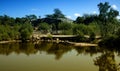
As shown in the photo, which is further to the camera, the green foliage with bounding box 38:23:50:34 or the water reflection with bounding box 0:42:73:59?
the green foliage with bounding box 38:23:50:34

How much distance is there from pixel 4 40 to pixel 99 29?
87.0 feet

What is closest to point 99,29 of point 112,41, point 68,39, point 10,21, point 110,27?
point 110,27

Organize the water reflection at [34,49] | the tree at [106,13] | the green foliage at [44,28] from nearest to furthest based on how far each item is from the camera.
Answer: the water reflection at [34,49]
the tree at [106,13]
the green foliage at [44,28]

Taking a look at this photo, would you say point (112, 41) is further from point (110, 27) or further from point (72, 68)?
point (72, 68)

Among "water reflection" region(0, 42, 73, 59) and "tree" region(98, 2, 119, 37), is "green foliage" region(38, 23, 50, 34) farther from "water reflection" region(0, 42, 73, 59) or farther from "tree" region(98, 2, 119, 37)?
"water reflection" region(0, 42, 73, 59)

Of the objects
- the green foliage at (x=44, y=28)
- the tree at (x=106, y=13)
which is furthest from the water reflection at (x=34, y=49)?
the green foliage at (x=44, y=28)

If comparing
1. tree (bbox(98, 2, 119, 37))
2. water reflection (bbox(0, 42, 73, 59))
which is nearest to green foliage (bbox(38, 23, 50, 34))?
tree (bbox(98, 2, 119, 37))

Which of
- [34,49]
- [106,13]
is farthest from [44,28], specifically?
[34,49]

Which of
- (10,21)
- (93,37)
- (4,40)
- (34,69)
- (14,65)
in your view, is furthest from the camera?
(10,21)

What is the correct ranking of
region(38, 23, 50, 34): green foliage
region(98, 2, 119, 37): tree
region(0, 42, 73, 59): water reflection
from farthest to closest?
region(38, 23, 50, 34): green foliage → region(98, 2, 119, 37): tree → region(0, 42, 73, 59): water reflection

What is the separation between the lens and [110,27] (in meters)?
57.9

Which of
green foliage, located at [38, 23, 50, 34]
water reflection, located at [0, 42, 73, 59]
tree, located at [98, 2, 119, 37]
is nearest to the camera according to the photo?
water reflection, located at [0, 42, 73, 59]

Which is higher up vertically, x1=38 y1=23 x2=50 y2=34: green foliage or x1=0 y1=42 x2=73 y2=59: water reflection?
x1=38 y1=23 x2=50 y2=34: green foliage

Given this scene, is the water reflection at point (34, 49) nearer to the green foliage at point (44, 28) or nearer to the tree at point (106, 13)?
the tree at point (106, 13)
